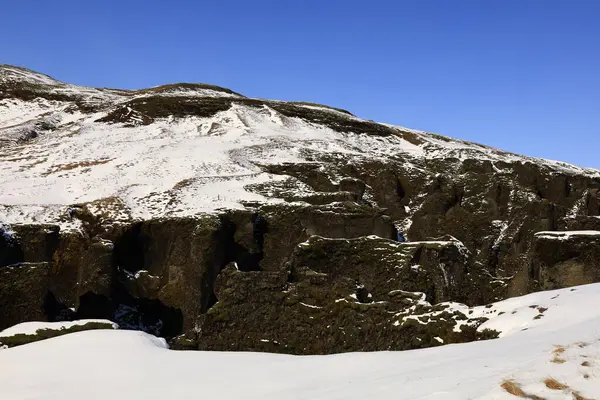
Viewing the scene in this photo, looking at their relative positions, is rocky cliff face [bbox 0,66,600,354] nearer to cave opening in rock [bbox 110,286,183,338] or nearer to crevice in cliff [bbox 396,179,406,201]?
cave opening in rock [bbox 110,286,183,338]

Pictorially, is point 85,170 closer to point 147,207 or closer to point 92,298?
point 147,207

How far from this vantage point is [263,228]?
103ft

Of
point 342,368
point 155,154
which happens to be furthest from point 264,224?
point 342,368

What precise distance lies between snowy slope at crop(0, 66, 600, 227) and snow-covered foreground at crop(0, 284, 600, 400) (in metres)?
20.1

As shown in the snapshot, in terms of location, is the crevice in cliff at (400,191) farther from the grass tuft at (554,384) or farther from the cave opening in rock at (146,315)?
the grass tuft at (554,384)

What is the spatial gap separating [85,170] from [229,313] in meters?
32.0

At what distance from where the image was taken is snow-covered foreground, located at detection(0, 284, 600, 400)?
6785 millimetres

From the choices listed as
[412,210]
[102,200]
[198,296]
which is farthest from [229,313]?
[412,210]

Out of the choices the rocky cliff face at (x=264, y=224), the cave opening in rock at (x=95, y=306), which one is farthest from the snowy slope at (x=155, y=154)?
the cave opening in rock at (x=95, y=306)

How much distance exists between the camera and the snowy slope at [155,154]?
3419cm

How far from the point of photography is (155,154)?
46.9 meters

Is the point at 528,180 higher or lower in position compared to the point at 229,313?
higher

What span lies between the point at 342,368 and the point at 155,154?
40.5 meters

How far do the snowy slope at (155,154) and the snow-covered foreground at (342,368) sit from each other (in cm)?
2009
